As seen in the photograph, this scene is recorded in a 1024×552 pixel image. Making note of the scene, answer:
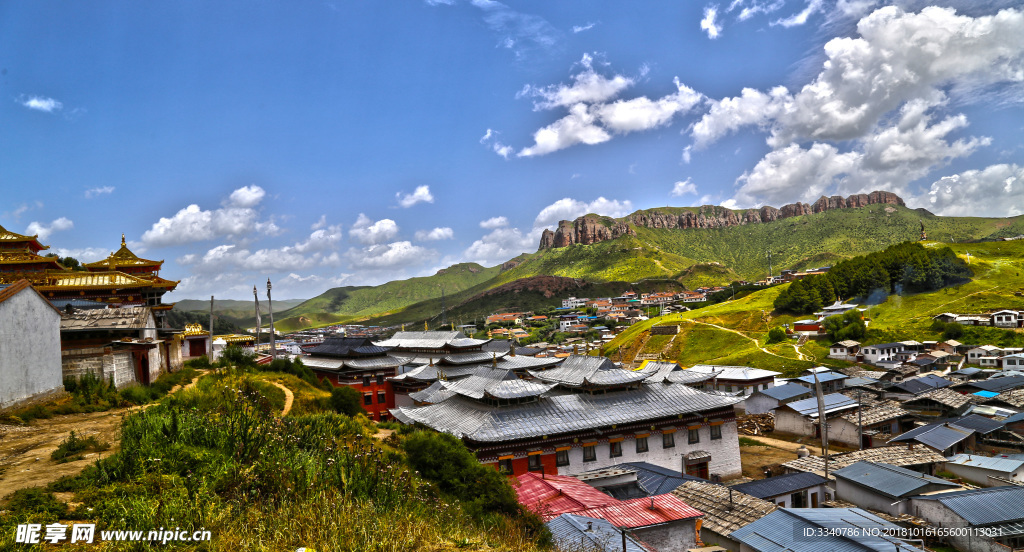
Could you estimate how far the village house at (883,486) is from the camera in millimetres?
20625

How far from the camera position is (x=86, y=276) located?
2666cm

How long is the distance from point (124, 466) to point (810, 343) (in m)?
75.1

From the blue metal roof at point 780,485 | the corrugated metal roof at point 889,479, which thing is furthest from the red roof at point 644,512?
the corrugated metal roof at point 889,479

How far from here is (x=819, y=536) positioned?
14.4 m

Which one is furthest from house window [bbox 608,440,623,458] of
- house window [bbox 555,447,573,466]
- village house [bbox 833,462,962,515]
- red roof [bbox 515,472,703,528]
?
village house [bbox 833,462,962,515]

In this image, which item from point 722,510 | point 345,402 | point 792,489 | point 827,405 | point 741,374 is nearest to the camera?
point 722,510

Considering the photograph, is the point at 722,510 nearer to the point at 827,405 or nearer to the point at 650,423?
the point at 650,423

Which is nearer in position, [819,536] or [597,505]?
[819,536]

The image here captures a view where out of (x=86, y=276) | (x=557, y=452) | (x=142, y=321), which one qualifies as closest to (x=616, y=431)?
(x=557, y=452)

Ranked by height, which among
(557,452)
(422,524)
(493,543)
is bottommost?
(557,452)

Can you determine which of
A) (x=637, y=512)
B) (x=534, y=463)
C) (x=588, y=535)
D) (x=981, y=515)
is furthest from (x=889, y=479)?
(x=588, y=535)

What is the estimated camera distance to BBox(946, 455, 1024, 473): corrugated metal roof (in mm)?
24500

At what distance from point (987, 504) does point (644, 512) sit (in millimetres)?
13063

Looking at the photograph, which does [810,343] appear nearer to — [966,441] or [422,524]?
[966,441]
